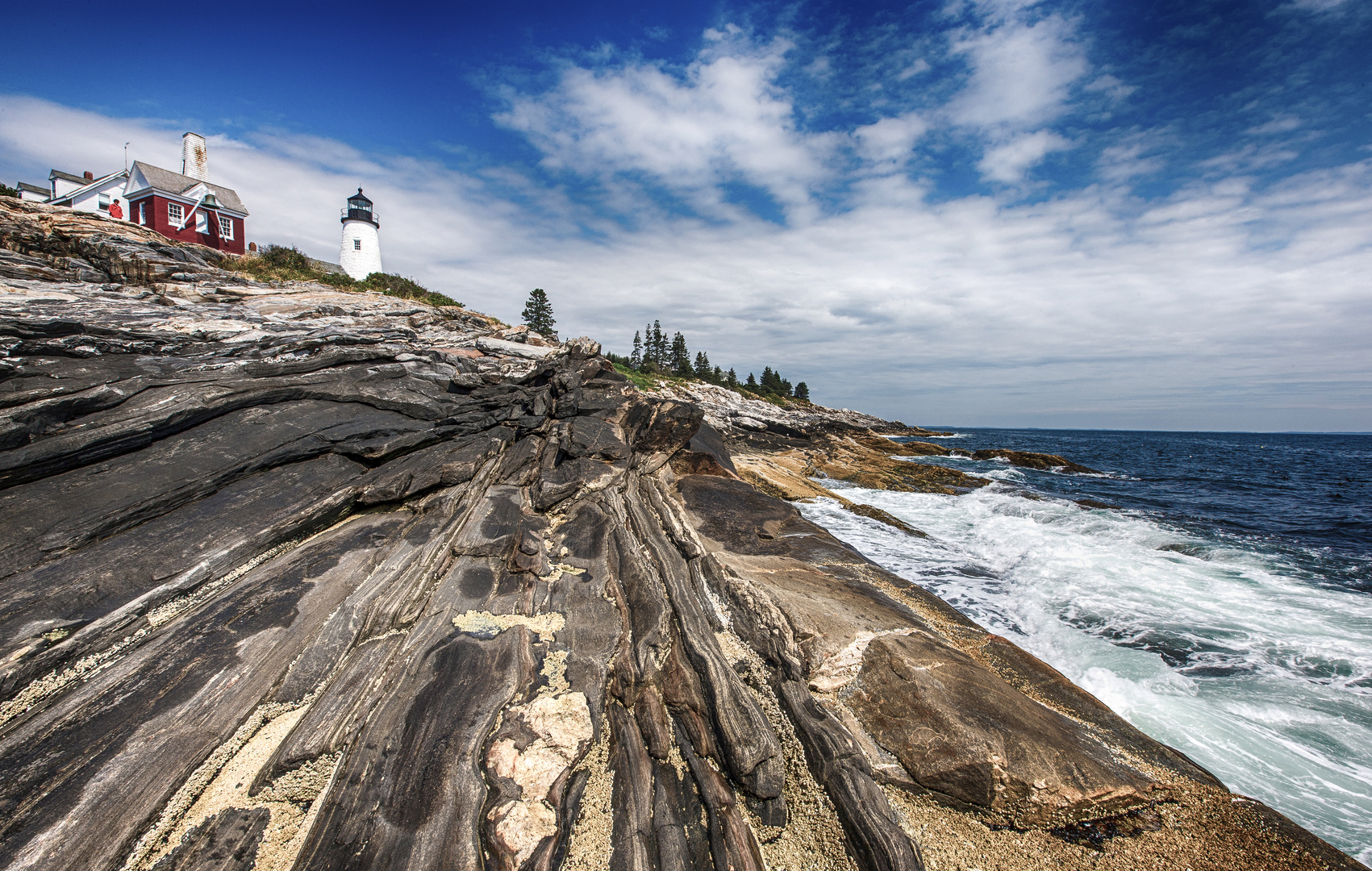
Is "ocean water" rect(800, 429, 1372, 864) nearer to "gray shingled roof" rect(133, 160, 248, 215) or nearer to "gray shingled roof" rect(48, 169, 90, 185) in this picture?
"gray shingled roof" rect(133, 160, 248, 215)

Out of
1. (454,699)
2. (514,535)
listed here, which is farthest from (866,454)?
(454,699)

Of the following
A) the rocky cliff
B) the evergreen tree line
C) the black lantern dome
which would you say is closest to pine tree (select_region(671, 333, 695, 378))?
the evergreen tree line

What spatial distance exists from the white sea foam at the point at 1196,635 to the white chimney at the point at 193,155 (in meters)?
52.2

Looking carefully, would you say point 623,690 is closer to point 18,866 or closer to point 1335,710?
point 18,866

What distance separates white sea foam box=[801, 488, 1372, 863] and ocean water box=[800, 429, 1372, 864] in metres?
0.03

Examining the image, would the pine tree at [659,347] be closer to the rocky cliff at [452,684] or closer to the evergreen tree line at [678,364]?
the evergreen tree line at [678,364]

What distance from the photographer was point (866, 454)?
1636 inches

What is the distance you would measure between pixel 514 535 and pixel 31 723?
5669 mm

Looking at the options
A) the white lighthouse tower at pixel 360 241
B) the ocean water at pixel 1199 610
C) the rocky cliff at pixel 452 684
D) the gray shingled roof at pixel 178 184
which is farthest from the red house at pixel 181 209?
the ocean water at pixel 1199 610

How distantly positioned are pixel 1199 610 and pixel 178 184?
58.5 metres

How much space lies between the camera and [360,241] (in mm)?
42719

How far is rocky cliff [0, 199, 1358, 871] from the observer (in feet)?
14.8

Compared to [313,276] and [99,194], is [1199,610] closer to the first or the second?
[313,276]

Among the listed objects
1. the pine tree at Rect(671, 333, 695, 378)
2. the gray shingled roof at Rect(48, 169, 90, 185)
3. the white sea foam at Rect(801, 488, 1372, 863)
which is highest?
the gray shingled roof at Rect(48, 169, 90, 185)
